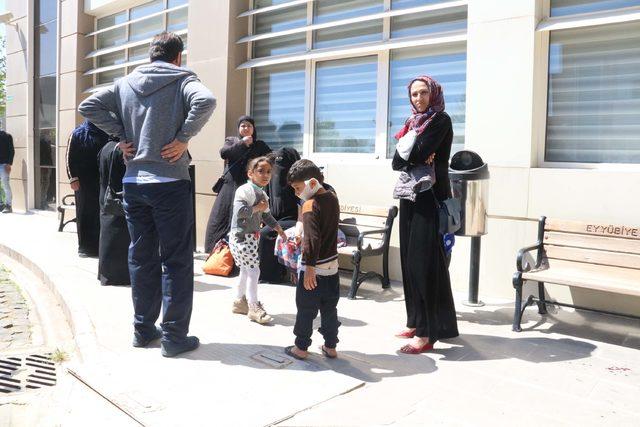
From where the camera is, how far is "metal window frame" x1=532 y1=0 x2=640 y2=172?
196 inches

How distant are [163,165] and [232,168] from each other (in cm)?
339

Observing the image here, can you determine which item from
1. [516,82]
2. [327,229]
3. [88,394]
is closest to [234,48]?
[516,82]

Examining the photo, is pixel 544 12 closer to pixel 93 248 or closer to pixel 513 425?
pixel 513 425

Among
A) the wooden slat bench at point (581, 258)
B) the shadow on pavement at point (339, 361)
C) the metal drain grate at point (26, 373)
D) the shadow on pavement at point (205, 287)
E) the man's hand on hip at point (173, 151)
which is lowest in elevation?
the metal drain grate at point (26, 373)

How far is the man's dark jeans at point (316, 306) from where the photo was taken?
12.0 ft

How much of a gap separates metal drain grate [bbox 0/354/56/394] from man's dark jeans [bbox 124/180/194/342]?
0.67 meters

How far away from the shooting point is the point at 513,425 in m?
2.94

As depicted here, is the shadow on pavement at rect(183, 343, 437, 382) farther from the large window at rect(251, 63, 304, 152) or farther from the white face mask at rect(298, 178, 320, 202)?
the large window at rect(251, 63, 304, 152)

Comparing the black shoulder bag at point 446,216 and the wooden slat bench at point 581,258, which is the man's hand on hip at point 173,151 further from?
the wooden slat bench at point 581,258

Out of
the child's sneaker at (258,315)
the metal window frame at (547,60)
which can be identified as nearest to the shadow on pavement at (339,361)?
the child's sneaker at (258,315)

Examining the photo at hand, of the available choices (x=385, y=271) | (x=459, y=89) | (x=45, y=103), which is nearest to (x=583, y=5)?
(x=459, y=89)

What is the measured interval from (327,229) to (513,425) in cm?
151

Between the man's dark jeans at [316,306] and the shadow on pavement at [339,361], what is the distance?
0.17 m

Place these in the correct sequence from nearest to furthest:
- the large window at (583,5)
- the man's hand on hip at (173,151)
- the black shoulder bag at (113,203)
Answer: the man's hand on hip at (173,151), the large window at (583,5), the black shoulder bag at (113,203)
